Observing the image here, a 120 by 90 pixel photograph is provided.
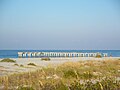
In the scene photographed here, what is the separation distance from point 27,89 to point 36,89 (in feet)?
2.17

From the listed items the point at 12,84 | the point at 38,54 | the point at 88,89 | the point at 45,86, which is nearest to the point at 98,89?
the point at 88,89

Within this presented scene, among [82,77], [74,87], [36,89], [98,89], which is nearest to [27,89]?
[36,89]

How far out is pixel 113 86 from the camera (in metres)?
8.60

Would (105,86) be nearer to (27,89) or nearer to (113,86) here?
(113,86)

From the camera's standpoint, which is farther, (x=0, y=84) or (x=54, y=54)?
(x=54, y=54)

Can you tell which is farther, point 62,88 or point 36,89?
point 36,89

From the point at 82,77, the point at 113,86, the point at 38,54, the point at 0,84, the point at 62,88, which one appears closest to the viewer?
the point at 62,88

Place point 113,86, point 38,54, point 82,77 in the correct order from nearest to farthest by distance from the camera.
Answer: point 113,86 → point 82,77 → point 38,54

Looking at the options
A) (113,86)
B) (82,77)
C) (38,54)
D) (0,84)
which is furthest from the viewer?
(38,54)

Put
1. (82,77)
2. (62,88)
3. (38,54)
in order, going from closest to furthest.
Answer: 1. (62,88)
2. (82,77)
3. (38,54)

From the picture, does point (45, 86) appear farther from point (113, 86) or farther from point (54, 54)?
point (54, 54)

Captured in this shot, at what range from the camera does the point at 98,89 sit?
8.22m

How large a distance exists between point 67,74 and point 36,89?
3.94m

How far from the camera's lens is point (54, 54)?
188 feet
